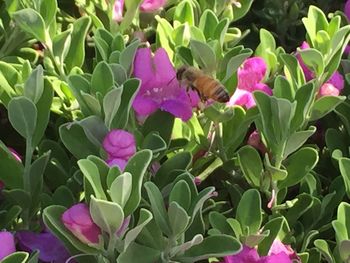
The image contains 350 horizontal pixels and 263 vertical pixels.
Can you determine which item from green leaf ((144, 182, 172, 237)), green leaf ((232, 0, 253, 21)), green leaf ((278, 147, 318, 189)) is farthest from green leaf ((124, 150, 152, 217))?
green leaf ((232, 0, 253, 21))

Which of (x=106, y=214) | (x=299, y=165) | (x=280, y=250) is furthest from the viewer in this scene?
(x=299, y=165)

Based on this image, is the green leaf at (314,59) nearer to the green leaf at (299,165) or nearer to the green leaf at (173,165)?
the green leaf at (299,165)

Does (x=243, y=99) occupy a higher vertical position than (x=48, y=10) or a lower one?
lower

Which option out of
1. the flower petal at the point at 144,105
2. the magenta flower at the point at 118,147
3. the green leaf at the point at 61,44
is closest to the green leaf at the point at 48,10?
the green leaf at the point at 61,44

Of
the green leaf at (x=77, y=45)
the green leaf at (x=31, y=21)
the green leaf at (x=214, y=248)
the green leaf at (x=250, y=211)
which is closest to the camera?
A: the green leaf at (x=214, y=248)

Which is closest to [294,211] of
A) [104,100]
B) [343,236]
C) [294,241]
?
[294,241]

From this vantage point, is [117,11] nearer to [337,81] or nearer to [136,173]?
[337,81]

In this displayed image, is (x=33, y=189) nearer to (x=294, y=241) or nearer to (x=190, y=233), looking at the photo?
(x=190, y=233)

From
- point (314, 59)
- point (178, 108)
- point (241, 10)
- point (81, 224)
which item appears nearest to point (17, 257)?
point (81, 224)
